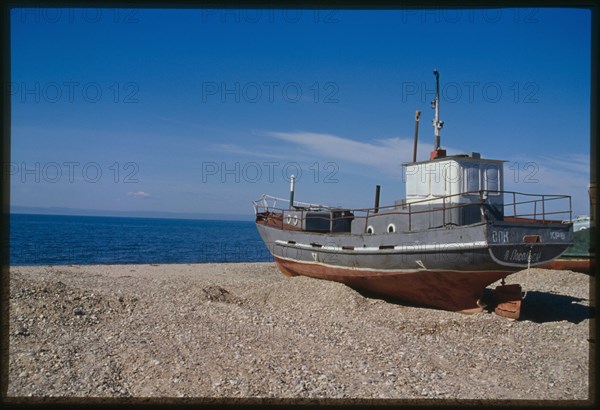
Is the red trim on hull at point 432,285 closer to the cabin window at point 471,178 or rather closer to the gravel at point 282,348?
the gravel at point 282,348

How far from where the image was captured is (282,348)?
9469 millimetres

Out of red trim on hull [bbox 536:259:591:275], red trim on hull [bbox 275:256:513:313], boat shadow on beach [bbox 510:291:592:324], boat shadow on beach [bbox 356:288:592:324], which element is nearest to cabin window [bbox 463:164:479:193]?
red trim on hull [bbox 275:256:513:313]

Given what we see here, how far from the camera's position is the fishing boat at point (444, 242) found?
520 inches

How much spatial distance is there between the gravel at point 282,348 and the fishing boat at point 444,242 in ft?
2.55

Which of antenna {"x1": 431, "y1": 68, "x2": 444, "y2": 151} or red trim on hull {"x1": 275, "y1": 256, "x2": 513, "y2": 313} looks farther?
antenna {"x1": 431, "y1": 68, "x2": 444, "y2": 151}

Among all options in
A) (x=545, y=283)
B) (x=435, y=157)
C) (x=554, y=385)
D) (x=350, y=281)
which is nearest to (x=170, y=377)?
(x=554, y=385)

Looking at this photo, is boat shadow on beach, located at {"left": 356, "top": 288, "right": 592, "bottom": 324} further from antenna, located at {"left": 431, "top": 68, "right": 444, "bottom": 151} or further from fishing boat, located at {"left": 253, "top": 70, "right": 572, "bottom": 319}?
antenna, located at {"left": 431, "top": 68, "right": 444, "bottom": 151}

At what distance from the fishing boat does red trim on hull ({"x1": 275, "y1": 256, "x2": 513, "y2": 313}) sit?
0.03 m

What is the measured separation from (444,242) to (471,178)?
124 inches

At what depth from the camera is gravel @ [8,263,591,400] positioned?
7602 millimetres

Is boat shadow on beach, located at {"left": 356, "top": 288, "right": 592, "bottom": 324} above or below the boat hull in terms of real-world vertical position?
below

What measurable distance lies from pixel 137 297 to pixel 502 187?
12214mm

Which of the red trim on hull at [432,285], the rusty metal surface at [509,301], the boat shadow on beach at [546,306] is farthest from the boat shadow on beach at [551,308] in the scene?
the red trim on hull at [432,285]

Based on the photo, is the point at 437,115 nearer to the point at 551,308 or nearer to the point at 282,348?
the point at 551,308
